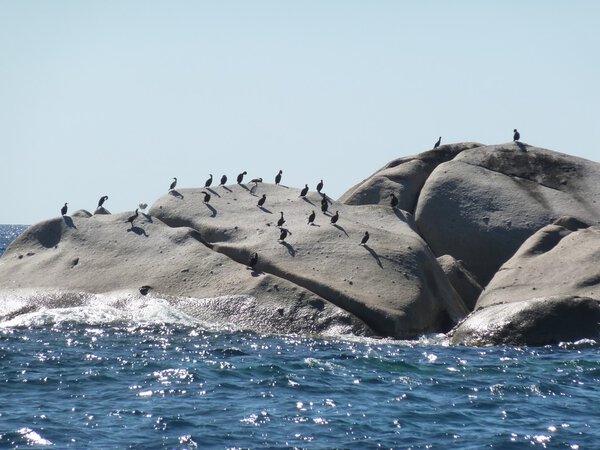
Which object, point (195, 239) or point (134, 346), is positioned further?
point (195, 239)

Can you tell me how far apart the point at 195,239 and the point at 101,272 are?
3.01 m

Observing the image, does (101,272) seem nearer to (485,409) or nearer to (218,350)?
(218,350)

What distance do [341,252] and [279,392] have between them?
1080cm

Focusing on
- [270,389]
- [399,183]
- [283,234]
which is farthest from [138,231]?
[270,389]

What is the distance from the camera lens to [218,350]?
2652 centimetres

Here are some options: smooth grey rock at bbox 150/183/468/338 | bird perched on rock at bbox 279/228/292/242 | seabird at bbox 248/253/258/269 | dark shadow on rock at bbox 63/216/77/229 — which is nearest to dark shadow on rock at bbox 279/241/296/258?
smooth grey rock at bbox 150/183/468/338

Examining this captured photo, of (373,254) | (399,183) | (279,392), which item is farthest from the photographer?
(399,183)

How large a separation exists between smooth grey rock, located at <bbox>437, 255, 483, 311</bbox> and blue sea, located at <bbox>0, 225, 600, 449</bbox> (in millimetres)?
5653

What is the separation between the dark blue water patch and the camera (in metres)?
18.3

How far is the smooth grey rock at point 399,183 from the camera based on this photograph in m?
40.7

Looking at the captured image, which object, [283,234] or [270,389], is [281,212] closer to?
[283,234]

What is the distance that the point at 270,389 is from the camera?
72.8ft

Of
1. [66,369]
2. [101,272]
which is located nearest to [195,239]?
[101,272]

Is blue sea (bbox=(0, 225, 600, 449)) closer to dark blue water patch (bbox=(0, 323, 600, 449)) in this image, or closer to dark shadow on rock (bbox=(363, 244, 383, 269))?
dark blue water patch (bbox=(0, 323, 600, 449))
